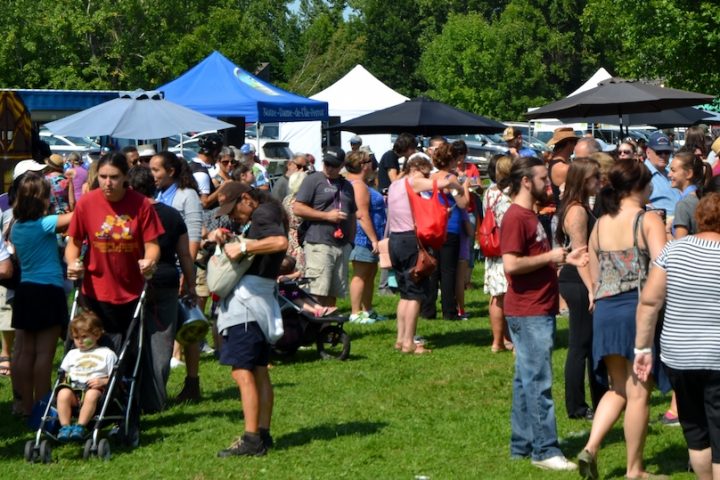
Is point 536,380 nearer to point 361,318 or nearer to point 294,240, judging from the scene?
point 361,318

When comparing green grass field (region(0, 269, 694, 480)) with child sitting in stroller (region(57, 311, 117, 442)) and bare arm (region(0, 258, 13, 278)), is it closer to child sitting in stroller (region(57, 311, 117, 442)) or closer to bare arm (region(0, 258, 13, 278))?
child sitting in stroller (region(57, 311, 117, 442))

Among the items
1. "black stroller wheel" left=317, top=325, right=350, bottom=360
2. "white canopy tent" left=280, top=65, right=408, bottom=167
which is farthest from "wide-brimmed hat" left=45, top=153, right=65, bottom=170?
"white canopy tent" left=280, top=65, right=408, bottom=167

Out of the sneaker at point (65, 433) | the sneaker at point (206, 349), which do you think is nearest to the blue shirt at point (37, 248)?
the sneaker at point (65, 433)

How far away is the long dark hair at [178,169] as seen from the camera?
10305mm

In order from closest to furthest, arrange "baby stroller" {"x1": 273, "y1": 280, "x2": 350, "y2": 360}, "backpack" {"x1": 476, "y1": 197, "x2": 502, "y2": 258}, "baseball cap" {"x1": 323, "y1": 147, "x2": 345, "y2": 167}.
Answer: "baby stroller" {"x1": 273, "y1": 280, "x2": 350, "y2": 360} < "backpack" {"x1": 476, "y1": 197, "x2": 502, "y2": 258} < "baseball cap" {"x1": 323, "y1": 147, "x2": 345, "y2": 167}

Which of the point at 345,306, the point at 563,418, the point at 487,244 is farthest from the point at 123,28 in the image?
the point at 563,418

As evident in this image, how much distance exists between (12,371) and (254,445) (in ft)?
7.59

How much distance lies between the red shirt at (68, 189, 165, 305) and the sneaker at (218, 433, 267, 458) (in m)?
1.24

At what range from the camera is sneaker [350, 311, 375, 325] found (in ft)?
44.1

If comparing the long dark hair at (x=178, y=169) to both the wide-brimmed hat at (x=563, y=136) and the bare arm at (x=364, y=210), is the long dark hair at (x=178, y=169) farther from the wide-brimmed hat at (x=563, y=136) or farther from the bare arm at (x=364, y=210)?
the wide-brimmed hat at (x=563, y=136)

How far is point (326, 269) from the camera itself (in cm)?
1211

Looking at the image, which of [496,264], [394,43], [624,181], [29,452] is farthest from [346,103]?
[394,43]

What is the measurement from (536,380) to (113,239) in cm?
291

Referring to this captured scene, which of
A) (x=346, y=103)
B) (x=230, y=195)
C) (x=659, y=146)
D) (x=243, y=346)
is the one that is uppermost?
(x=346, y=103)
